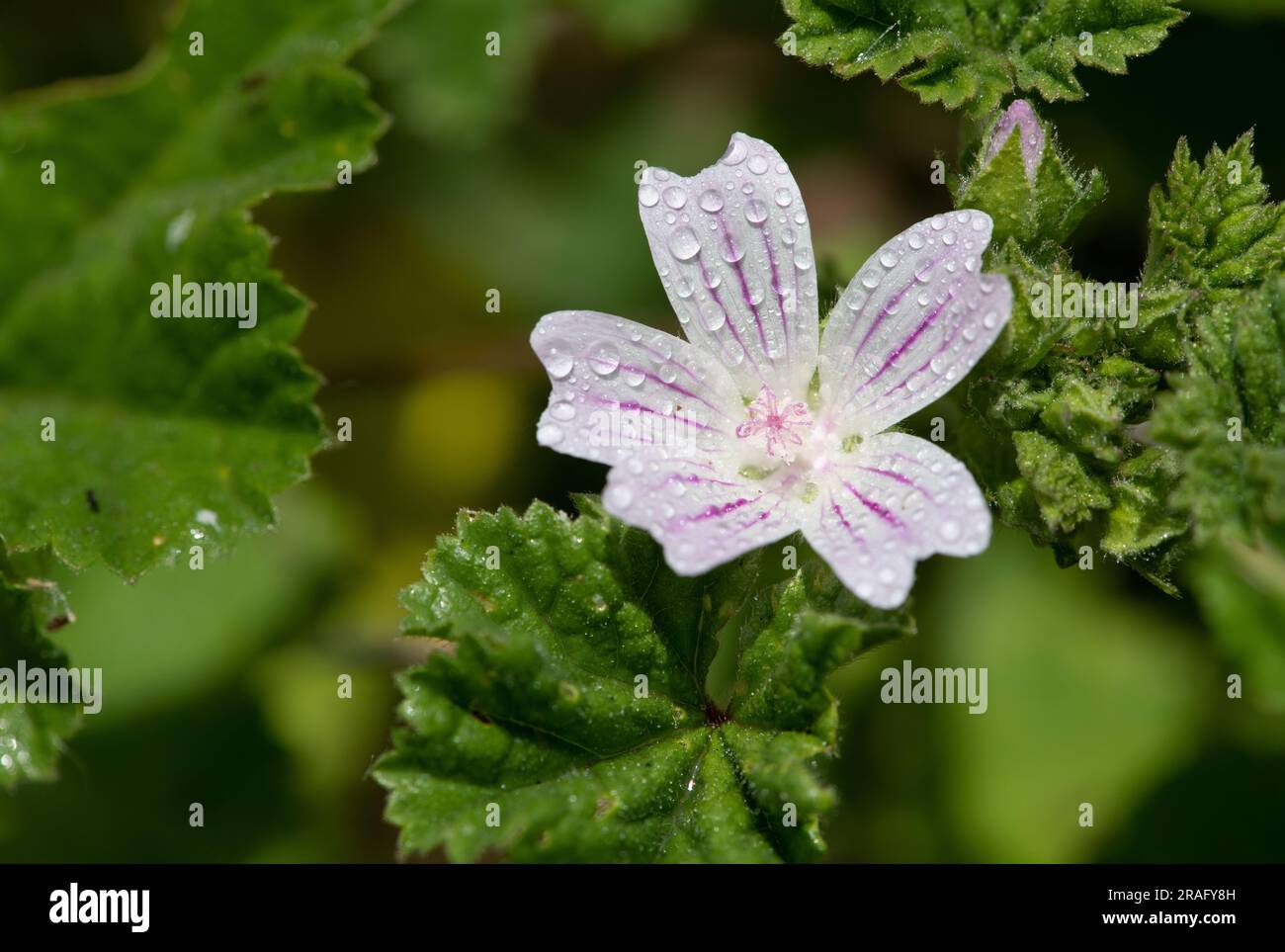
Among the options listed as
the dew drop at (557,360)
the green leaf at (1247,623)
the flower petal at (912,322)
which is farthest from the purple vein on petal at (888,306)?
the green leaf at (1247,623)

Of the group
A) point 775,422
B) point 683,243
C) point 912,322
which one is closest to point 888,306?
point 912,322

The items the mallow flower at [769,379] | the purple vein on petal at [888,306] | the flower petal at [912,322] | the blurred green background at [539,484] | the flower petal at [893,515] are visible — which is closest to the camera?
the flower petal at [893,515]

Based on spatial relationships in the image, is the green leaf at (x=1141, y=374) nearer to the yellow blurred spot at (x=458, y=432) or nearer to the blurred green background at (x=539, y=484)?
the blurred green background at (x=539, y=484)

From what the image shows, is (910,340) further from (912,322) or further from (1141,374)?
(1141,374)

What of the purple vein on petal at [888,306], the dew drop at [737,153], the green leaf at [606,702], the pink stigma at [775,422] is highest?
the dew drop at [737,153]
